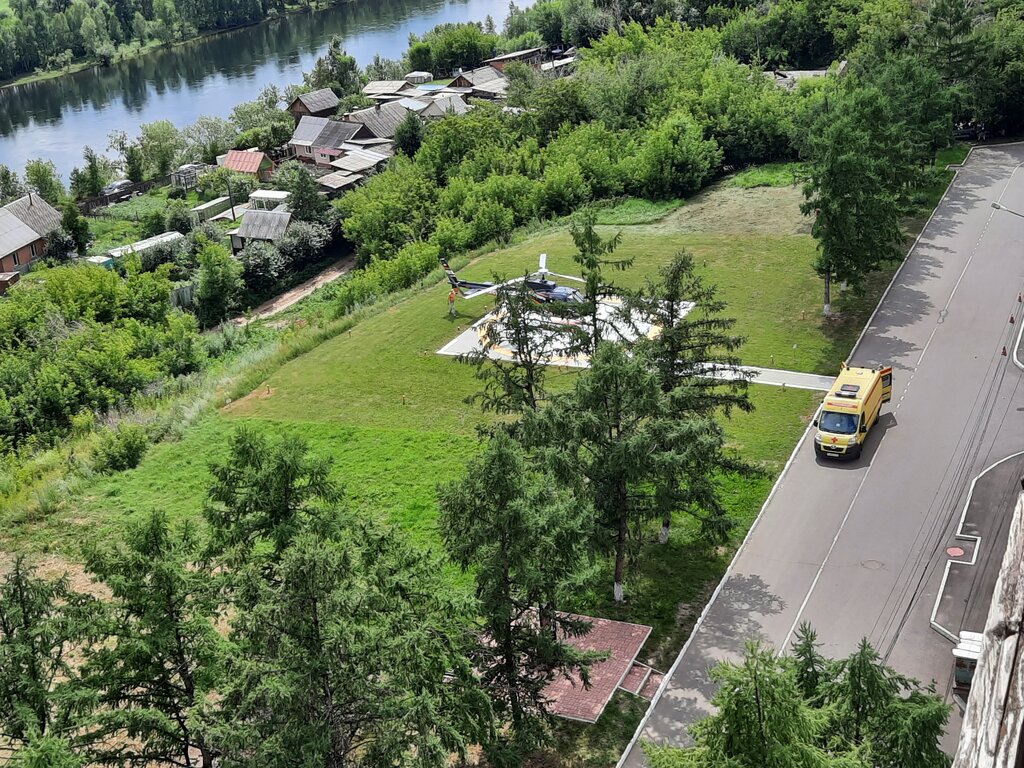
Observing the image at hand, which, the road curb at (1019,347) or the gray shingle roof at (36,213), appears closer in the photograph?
the road curb at (1019,347)

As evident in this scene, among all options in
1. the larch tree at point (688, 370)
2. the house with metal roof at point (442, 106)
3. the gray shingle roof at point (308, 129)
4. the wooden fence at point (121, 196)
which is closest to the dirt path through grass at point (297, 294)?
the house with metal roof at point (442, 106)

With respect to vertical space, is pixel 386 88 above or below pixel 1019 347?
below

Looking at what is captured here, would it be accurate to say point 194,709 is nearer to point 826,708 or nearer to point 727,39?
point 826,708

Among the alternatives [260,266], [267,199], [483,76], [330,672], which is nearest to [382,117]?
[483,76]

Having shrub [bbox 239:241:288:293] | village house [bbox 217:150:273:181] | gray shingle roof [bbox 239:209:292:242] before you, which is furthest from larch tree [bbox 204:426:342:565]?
village house [bbox 217:150:273:181]

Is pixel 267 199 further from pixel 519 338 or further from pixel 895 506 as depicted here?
pixel 895 506

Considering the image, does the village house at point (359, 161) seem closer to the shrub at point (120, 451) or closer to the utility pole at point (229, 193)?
the utility pole at point (229, 193)
